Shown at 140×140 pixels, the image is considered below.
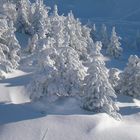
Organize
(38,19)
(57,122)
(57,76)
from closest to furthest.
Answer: (57,122), (57,76), (38,19)

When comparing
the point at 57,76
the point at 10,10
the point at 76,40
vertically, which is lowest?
the point at 57,76

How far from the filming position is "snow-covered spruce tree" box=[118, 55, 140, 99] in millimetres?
59459

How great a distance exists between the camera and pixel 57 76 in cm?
4966

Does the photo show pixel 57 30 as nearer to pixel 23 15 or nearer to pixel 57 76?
pixel 23 15

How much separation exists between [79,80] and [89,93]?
298 cm

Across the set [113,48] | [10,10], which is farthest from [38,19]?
[113,48]

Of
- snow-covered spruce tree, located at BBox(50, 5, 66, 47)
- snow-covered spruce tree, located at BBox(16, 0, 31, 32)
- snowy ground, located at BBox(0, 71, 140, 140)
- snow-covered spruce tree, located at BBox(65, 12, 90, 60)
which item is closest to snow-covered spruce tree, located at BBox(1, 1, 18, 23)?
snow-covered spruce tree, located at BBox(16, 0, 31, 32)

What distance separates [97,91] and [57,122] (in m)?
6.07

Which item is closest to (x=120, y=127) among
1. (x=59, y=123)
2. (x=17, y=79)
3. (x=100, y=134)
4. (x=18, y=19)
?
(x=100, y=134)

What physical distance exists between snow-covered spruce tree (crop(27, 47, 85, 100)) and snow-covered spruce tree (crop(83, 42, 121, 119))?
7.35 ft

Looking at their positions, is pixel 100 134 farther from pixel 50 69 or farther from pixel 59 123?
pixel 50 69

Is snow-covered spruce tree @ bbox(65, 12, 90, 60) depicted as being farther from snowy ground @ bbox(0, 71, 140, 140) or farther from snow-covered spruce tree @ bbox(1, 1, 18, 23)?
snowy ground @ bbox(0, 71, 140, 140)

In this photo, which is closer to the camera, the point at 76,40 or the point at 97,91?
the point at 97,91

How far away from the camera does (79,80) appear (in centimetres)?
5038
